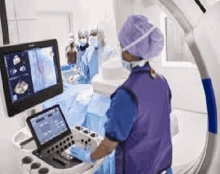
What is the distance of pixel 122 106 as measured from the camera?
1059 millimetres

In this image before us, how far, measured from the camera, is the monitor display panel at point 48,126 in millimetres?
1215

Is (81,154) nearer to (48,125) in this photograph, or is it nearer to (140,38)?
(48,125)

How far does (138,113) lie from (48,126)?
0.50 m

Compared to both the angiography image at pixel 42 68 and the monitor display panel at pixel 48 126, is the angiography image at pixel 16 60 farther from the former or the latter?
the monitor display panel at pixel 48 126

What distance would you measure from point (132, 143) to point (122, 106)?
0.22 m

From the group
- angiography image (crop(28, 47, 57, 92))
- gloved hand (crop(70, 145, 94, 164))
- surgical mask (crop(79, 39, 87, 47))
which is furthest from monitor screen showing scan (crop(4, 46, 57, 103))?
surgical mask (crop(79, 39, 87, 47))

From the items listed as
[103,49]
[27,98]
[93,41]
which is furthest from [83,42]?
[27,98]

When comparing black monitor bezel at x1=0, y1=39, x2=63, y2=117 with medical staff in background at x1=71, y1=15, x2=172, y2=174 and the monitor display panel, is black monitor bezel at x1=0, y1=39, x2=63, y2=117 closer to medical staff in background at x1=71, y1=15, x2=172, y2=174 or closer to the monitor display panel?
the monitor display panel

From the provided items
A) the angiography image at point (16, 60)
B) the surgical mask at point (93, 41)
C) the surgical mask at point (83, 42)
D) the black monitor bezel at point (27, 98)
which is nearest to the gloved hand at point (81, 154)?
the black monitor bezel at point (27, 98)

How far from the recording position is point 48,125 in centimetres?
128

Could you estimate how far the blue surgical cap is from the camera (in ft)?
3.82

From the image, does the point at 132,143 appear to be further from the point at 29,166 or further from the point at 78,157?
the point at 29,166

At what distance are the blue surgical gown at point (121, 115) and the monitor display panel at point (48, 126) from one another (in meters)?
0.37

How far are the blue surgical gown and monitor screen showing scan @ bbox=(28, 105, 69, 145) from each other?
1.20 feet
